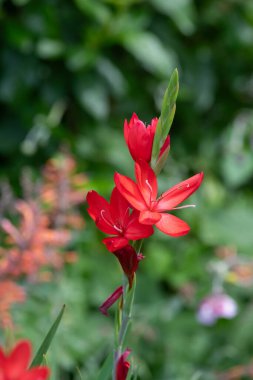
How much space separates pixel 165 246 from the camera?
9.09ft

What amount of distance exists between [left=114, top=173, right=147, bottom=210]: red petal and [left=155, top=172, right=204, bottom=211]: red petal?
2 centimetres

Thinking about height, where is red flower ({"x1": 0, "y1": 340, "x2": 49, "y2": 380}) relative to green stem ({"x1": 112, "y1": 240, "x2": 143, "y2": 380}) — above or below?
above

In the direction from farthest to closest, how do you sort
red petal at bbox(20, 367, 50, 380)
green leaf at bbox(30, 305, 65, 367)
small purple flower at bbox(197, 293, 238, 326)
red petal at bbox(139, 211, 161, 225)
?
1. small purple flower at bbox(197, 293, 238, 326)
2. green leaf at bbox(30, 305, 65, 367)
3. red petal at bbox(139, 211, 161, 225)
4. red petal at bbox(20, 367, 50, 380)

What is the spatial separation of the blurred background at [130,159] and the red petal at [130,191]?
1.19 m

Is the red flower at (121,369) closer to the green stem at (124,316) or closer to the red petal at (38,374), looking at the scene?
the green stem at (124,316)

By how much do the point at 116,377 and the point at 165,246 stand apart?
1.99 m

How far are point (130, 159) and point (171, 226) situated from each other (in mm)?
1887

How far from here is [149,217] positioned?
2.35 feet

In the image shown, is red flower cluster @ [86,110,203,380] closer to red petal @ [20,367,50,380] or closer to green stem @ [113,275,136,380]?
green stem @ [113,275,136,380]

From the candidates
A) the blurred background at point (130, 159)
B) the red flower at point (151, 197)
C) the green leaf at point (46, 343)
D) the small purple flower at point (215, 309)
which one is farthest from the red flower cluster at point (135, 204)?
the small purple flower at point (215, 309)

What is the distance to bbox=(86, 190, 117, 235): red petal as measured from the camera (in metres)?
0.74

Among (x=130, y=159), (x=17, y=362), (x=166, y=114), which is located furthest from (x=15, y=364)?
(x=130, y=159)

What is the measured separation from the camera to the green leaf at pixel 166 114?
2.37 ft

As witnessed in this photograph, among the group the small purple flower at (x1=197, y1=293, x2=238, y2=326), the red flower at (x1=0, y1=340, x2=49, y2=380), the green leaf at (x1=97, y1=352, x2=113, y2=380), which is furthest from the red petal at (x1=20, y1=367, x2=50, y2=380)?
the small purple flower at (x1=197, y1=293, x2=238, y2=326)
